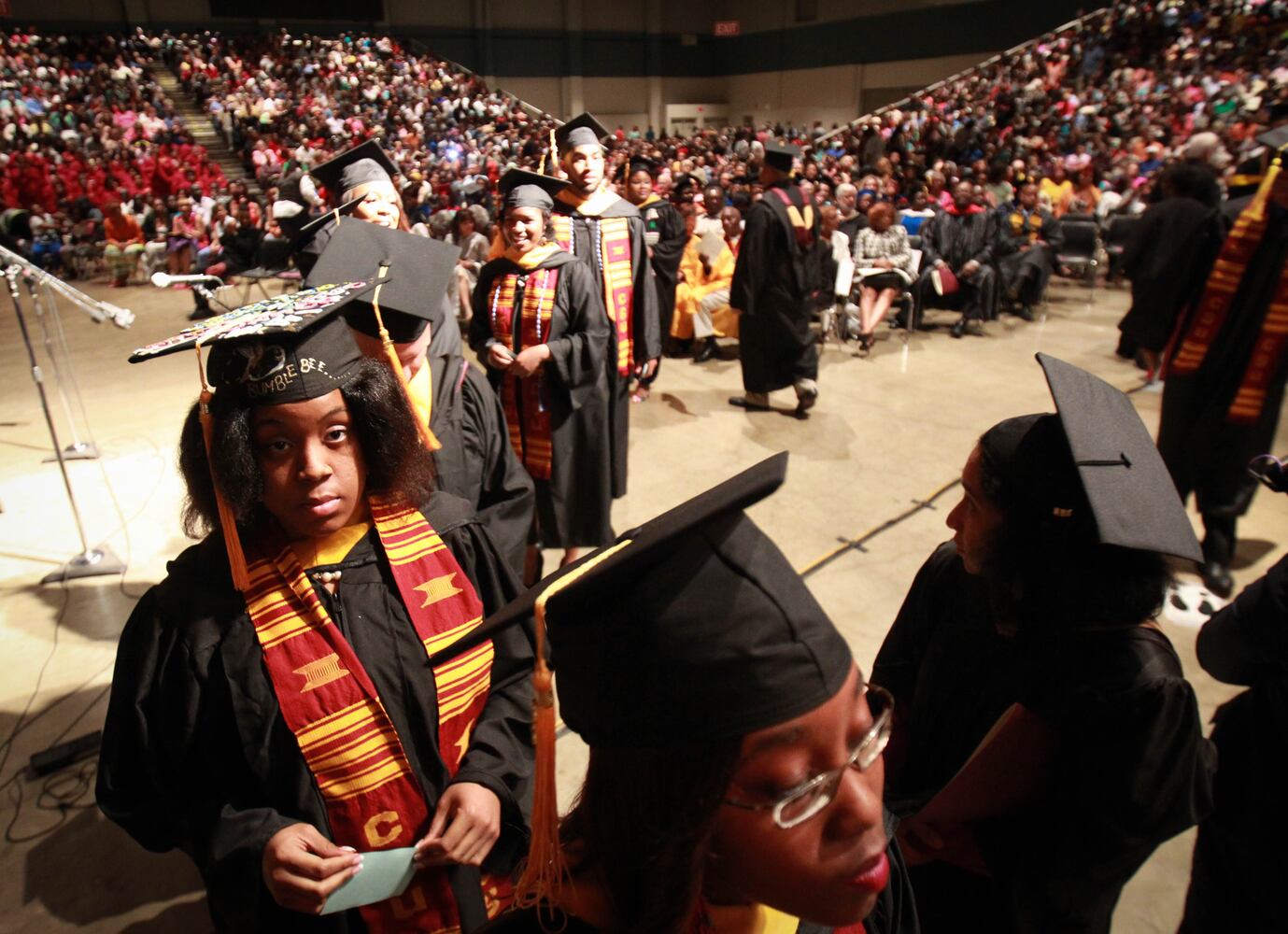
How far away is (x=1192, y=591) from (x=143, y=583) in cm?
501

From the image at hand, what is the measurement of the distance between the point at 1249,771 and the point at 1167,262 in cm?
296

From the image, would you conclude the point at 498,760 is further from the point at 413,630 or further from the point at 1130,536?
the point at 1130,536

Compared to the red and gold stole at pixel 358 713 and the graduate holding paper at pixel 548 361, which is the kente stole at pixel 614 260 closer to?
the graduate holding paper at pixel 548 361

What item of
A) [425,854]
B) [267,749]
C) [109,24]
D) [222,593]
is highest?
[109,24]

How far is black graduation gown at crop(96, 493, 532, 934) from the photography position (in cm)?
139

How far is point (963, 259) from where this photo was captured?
8570mm

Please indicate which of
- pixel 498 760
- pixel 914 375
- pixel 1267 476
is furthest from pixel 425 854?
pixel 914 375

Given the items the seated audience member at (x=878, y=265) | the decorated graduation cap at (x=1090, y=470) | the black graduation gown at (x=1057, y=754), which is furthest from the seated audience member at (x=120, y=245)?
the decorated graduation cap at (x=1090, y=470)

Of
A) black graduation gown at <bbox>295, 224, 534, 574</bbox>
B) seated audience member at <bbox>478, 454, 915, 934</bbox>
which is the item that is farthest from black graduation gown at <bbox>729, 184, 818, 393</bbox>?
seated audience member at <bbox>478, 454, 915, 934</bbox>

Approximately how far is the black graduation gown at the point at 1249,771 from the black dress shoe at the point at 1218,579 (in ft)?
7.75

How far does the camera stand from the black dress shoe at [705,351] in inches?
303

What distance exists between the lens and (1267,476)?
1757 millimetres

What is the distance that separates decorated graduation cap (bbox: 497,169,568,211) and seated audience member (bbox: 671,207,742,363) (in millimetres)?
4292

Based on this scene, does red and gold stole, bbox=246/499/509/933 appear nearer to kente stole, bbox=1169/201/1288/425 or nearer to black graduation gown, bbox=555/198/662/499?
black graduation gown, bbox=555/198/662/499
